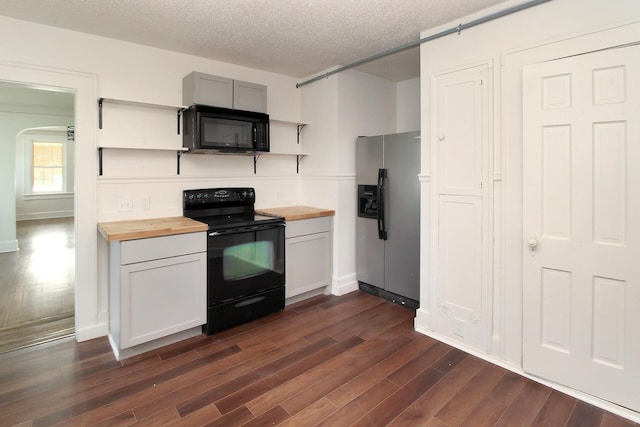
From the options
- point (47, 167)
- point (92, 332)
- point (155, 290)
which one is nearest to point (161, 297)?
point (155, 290)

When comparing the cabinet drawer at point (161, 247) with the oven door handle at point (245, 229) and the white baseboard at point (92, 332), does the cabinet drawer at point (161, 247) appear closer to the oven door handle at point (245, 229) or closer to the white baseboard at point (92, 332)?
the oven door handle at point (245, 229)

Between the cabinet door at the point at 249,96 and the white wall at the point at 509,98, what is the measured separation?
173 centimetres

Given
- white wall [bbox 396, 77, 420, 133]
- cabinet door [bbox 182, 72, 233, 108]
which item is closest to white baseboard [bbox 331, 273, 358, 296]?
white wall [bbox 396, 77, 420, 133]

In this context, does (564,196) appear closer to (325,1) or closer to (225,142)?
(325,1)

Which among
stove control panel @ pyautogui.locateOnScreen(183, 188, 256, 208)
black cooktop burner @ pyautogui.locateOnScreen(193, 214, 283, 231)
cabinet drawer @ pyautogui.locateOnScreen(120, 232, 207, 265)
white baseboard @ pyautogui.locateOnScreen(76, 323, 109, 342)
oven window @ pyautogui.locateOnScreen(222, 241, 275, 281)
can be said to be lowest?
white baseboard @ pyautogui.locateOnScreen(76, 323, 109, 342)

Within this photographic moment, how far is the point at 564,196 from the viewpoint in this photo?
80.1 inches

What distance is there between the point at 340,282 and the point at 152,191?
6.75 feet

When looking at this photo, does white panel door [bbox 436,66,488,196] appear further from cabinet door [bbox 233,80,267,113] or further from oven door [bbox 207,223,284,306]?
cabinet door [bbox 233,80,267,113]

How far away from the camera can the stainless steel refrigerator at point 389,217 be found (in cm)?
321

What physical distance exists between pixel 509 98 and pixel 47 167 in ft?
35.5

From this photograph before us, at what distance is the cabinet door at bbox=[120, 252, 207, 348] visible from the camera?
2414 mm

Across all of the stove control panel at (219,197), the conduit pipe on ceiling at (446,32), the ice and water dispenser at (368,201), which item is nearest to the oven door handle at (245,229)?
the stove control panel at (219,197)

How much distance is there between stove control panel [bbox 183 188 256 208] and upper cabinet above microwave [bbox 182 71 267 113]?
786mm

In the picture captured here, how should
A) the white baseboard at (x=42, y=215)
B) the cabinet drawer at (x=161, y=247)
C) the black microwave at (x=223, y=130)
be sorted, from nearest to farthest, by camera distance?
the cabinet drawer at (x=161, y=247) < the black microwave at (x=223, y=130) < the white baseboard at (x=42, y=215)
